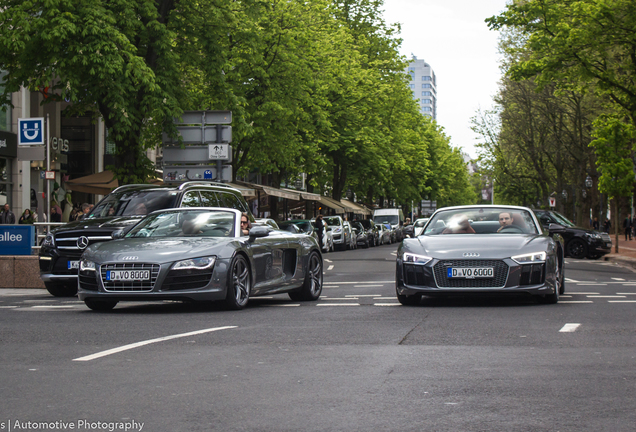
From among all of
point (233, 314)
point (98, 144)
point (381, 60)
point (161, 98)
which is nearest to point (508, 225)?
point (233, 314)

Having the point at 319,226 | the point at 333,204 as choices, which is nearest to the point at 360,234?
the point at 333,204

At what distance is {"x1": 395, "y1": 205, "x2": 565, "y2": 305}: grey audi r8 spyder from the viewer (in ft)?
38.1

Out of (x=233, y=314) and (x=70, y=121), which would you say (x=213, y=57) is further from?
(x=70, y=121)

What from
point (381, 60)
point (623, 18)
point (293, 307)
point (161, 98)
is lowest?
point (293, 307)

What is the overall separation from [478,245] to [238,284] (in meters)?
3.04

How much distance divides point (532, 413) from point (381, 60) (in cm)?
5168

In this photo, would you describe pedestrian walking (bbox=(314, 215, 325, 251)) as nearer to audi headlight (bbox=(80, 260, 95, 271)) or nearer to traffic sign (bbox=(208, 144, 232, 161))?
traffic sign (bbox=(208, 144, 232, 161))

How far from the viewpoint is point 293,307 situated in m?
12.4

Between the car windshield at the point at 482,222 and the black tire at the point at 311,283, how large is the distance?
71.8 inches

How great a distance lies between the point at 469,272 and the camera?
11.6 meters

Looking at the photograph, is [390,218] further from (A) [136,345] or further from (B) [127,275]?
(A) [136,345]

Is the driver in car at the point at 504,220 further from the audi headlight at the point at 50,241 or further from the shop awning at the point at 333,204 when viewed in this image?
the shop awning at the point at 333,204

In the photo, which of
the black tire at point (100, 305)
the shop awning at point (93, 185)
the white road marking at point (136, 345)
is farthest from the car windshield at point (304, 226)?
the white road marking at point (136, 345)

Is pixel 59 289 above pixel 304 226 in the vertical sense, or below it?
below
